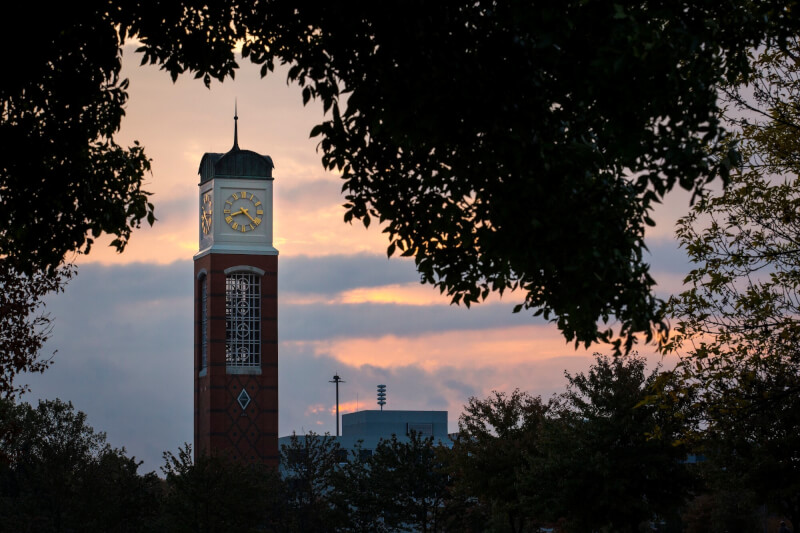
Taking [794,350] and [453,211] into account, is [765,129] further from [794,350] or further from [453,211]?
[453,211]

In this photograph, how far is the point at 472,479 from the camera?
4322 centimetres

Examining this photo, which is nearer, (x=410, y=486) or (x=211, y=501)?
(x=211, y=501)

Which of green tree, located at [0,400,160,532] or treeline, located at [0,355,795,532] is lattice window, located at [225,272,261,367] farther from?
green tree, located at [0,400,160,532]

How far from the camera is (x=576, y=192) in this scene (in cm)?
985

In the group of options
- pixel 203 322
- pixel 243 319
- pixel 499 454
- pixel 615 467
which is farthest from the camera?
pixel 203 322

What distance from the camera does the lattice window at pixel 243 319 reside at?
95.4 m

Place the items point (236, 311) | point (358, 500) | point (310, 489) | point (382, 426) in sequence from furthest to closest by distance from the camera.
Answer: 1. point (382, 426)
2. point (236, 311)
3. point (310, 489)
4. point (358, 500)

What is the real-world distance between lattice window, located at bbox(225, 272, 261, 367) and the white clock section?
2.55 metres

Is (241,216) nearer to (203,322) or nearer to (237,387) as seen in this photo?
(203,322)

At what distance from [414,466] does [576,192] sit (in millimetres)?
44539

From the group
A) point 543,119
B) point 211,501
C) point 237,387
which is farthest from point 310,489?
point 543,119

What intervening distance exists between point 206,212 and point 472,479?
6058 centimetres

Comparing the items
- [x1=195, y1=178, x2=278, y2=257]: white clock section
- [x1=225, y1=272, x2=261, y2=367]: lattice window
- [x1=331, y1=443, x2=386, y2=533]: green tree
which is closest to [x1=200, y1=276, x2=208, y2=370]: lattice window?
[x1=225, y1=272, x2=261, y2=367]: lattice window

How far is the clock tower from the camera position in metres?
93.8
